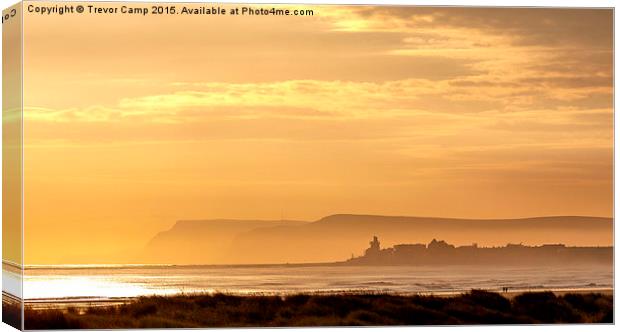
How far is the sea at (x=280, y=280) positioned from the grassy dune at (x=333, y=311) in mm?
82

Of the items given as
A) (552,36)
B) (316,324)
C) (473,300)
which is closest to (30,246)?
(316,324)

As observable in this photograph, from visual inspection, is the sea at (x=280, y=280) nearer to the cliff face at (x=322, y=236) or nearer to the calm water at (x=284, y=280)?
the calm water at (x=284, y=280)

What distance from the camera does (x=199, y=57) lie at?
14492 millimetres

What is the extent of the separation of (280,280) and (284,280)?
4 cm

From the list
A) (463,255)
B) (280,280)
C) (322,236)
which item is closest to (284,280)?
(280,280)

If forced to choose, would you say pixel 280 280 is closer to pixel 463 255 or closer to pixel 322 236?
pixel 322 236

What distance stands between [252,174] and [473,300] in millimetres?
2436

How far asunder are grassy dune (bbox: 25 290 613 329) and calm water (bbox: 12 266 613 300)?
9 centimetres

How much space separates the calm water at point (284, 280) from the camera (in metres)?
14.4

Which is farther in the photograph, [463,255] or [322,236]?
[463,255]

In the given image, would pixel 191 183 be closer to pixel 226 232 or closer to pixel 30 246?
pixel 226 232

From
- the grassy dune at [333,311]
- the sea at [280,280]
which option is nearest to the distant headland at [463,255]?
the sea at [280,280]

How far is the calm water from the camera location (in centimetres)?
1437

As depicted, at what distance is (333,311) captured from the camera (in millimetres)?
14727
